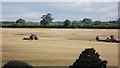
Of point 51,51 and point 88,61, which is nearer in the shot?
point 88,61

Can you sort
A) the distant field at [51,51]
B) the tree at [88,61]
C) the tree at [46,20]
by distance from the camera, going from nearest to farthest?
the tree at [88,61] < the distant field at [51,51] < the tree at [46,20]

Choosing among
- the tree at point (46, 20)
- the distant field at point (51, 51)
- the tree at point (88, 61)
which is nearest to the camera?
the tree at point (88, 61)

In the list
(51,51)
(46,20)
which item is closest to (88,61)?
(51,51)

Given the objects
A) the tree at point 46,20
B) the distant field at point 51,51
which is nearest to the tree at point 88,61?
the distant field at point 51,51

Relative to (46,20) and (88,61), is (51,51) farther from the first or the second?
(46,20)

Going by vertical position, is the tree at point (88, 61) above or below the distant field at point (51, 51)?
above

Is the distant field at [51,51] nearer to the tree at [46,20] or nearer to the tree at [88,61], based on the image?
the tree at [88,61]

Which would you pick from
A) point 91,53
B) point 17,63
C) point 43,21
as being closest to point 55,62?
point 91,53

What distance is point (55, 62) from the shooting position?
1770cm

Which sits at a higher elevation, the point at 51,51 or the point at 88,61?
the point at 88,61

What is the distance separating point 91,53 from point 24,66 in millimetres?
2919

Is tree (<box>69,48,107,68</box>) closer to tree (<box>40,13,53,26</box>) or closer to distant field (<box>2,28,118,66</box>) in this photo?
distant field (<box>2,28,118,66</box>)

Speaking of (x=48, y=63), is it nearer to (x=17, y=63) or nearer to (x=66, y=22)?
(x=17, y=63)

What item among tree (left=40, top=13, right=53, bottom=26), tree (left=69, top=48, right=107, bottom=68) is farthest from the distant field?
tree (left=40, top=13, right=53, bottom=26)
